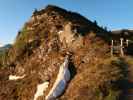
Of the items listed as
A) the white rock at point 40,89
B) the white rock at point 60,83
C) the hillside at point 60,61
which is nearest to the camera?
the hillside at point 60,61

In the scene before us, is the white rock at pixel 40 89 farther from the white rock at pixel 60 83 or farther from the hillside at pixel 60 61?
the white rock at pixel 60 83

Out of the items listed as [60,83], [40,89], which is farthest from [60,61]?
[60,83]

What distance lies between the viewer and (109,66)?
3216 cm

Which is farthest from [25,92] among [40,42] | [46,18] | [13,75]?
[46,18]

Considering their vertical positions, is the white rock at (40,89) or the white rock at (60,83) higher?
the white rock at (60,83)

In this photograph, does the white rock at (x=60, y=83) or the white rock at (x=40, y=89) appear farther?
the white rock at (x=40, y=89)

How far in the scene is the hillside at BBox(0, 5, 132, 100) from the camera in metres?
29.2

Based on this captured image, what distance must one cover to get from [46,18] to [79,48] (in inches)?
506

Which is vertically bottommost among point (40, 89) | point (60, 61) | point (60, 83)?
point (40, 89)

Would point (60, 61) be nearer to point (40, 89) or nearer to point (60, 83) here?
point (40, 89)

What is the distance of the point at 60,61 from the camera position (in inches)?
1564

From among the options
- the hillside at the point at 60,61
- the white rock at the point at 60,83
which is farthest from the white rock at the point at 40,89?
the white rock at the point at 60,83

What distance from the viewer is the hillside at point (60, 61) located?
29.2 m

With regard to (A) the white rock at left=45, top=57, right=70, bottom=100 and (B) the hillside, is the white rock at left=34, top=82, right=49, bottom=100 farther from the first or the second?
(A) the white rock at left=45, top=57, right=70, bottom=100
